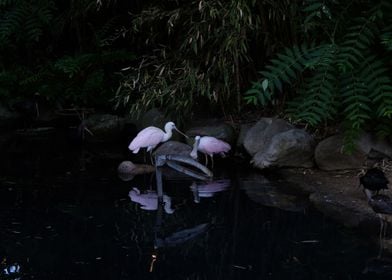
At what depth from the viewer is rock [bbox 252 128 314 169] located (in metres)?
6.34

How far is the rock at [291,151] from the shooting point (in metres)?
6.34

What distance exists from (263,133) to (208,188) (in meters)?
1.19

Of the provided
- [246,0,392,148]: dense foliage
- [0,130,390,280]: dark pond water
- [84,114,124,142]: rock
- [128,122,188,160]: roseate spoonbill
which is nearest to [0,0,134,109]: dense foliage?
[84,114,124,142]: rock

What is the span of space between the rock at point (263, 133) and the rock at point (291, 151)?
280 mm

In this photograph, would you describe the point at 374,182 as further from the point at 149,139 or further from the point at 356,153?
the point at 149,139

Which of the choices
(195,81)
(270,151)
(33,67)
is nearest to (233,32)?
(195,81)

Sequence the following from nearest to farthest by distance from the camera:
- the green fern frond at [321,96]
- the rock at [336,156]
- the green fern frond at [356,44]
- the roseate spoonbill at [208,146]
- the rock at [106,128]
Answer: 1. the green fern frond at [356,44]
2. the green fern frond at [321,96]
3. the rock at [336,156]
4. the roseate spoonbill at [208,146]
5. the rock at [106,128]

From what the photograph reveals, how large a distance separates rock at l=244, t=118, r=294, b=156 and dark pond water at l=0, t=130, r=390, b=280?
0.55 meters

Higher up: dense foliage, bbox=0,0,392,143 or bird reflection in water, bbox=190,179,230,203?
dense foliage, bbox=0,0,392,143

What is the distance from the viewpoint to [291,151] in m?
6.34

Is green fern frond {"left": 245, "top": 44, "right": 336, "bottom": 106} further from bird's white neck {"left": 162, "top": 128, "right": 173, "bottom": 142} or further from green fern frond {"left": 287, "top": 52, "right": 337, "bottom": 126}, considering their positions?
bird's white neck {"left": 162, "top": 128, "right": 173, "bottom": 142}

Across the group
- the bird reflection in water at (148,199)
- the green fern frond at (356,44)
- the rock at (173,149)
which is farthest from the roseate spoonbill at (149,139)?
the green fern frond at (356,44)

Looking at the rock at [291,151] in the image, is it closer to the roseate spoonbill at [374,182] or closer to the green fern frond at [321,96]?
the green fern frond at [321,96]

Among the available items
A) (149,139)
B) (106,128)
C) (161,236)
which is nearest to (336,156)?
(149,139)
